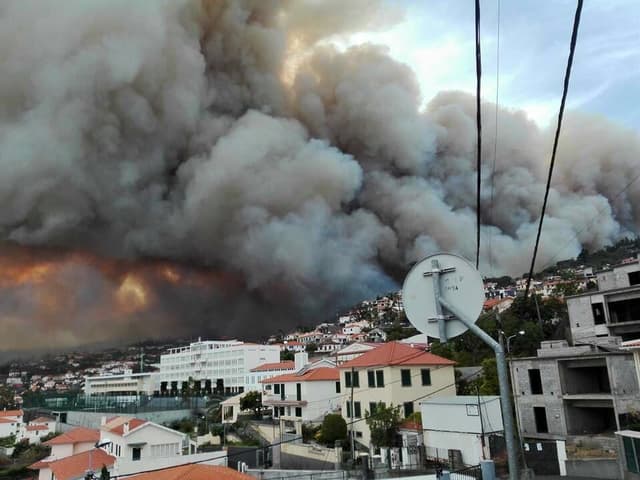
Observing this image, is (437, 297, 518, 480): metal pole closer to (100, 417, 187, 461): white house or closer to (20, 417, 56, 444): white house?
(100, 417, 187, 461): white house

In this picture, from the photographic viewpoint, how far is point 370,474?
15461 mm

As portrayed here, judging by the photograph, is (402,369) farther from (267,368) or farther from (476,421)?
(267,368)

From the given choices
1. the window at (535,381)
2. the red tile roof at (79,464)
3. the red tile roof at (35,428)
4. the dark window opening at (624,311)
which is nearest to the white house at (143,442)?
the red tile roof at (79,464)

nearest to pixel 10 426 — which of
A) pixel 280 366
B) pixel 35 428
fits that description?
pixel 35 428

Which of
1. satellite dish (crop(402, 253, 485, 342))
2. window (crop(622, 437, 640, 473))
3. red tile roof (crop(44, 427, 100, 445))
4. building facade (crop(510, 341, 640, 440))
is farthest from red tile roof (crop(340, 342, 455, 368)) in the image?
satellite dish (crop(402, 253, 485, 342))

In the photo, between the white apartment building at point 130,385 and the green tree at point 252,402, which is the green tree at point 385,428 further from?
the white apartment building at point 130,385

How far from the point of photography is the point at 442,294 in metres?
2.52

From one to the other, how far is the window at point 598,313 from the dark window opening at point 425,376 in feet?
32.9

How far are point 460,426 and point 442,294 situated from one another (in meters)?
15.0

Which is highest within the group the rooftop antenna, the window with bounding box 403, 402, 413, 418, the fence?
the rooftop antenna

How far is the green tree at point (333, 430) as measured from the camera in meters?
21.8

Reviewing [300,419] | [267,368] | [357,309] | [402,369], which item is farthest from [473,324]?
[357,309]

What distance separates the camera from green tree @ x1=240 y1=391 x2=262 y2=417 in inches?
1373

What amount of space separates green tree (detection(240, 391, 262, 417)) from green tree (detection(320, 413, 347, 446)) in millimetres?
13588
